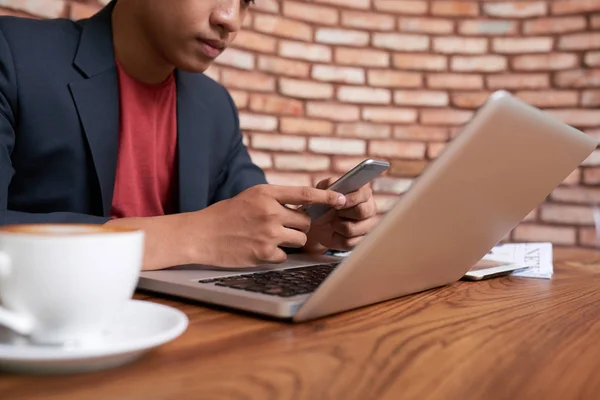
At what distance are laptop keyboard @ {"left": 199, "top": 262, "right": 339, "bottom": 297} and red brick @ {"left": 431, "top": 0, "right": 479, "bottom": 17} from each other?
1586 millimetres

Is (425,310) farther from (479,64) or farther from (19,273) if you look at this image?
(479,64)

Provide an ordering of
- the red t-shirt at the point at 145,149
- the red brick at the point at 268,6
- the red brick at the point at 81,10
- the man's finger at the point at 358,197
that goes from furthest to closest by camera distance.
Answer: the red brick at the point at 268,6 → the red brick at the point at 81,10 → the red t-shirt at the point at 145,149 → the man's finger at the point at 358,197

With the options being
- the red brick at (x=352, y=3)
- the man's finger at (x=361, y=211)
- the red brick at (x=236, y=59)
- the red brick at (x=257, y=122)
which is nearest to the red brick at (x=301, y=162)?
the red brick at (x=257, y=122)

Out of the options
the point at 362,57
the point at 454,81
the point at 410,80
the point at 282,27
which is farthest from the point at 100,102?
the point at 454,81

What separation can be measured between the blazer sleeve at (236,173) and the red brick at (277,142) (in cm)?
43

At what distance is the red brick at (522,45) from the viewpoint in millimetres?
1972

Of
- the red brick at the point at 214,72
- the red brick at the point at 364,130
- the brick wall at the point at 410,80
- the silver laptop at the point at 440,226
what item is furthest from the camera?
the red brick at the point at 364,130

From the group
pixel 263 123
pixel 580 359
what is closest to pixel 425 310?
pixel 580 359

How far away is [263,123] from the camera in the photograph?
1834 mm

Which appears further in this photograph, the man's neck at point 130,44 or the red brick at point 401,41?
the red brick at point 401,41

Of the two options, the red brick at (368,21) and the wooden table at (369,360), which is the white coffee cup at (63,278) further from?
Answer: the red brick at (368,21)

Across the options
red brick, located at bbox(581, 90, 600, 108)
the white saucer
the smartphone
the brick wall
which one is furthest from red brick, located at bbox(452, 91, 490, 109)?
the white saucer

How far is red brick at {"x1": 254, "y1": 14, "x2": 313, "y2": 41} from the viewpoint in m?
1.79

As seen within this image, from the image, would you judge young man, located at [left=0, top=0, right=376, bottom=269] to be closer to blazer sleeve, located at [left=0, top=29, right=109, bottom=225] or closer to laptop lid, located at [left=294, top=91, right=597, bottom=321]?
blazer sleeve, located at [left=0, top=29, right=109, bottom=225]
